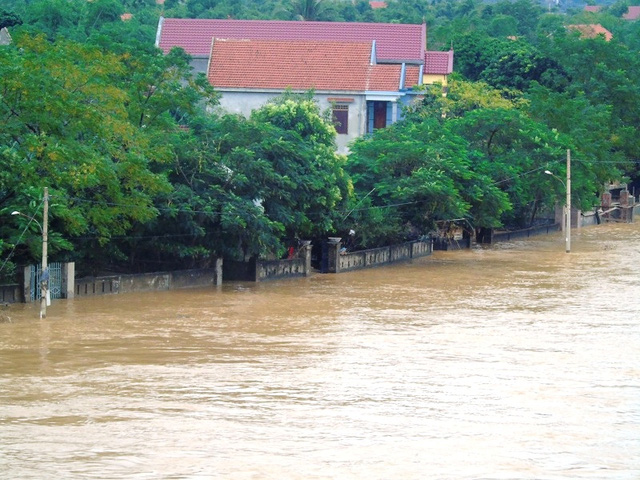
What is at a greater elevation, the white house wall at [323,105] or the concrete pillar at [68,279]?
the white house wall at [323,105]

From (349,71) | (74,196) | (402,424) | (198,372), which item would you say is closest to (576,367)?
(402,424)

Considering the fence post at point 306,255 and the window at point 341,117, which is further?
the window at point 341,117

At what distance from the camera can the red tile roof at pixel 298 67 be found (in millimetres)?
57125

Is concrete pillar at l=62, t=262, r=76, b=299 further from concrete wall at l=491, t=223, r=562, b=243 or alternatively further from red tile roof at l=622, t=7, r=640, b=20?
red tile roof at l=622, t=7, r=640, b=20

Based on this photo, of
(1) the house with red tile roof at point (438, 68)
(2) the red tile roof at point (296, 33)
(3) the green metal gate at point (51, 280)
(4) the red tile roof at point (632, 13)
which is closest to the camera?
(3) the green metal gate at point (51, 280)

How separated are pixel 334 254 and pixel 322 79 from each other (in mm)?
15095

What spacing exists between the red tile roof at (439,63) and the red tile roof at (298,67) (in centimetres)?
808

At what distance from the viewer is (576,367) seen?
2861cm

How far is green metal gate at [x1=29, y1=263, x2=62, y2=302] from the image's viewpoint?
35031mm

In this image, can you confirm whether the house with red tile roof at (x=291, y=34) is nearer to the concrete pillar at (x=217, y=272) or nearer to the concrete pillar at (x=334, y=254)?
the concrete pillar at (x=334, y=254)

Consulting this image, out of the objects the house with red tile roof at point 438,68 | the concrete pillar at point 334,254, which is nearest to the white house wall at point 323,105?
the house with red tile roof at point 438,68

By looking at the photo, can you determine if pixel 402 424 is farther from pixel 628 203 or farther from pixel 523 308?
pixel 628 203

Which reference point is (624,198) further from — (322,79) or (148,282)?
(148,282)

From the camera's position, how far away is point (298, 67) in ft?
191
